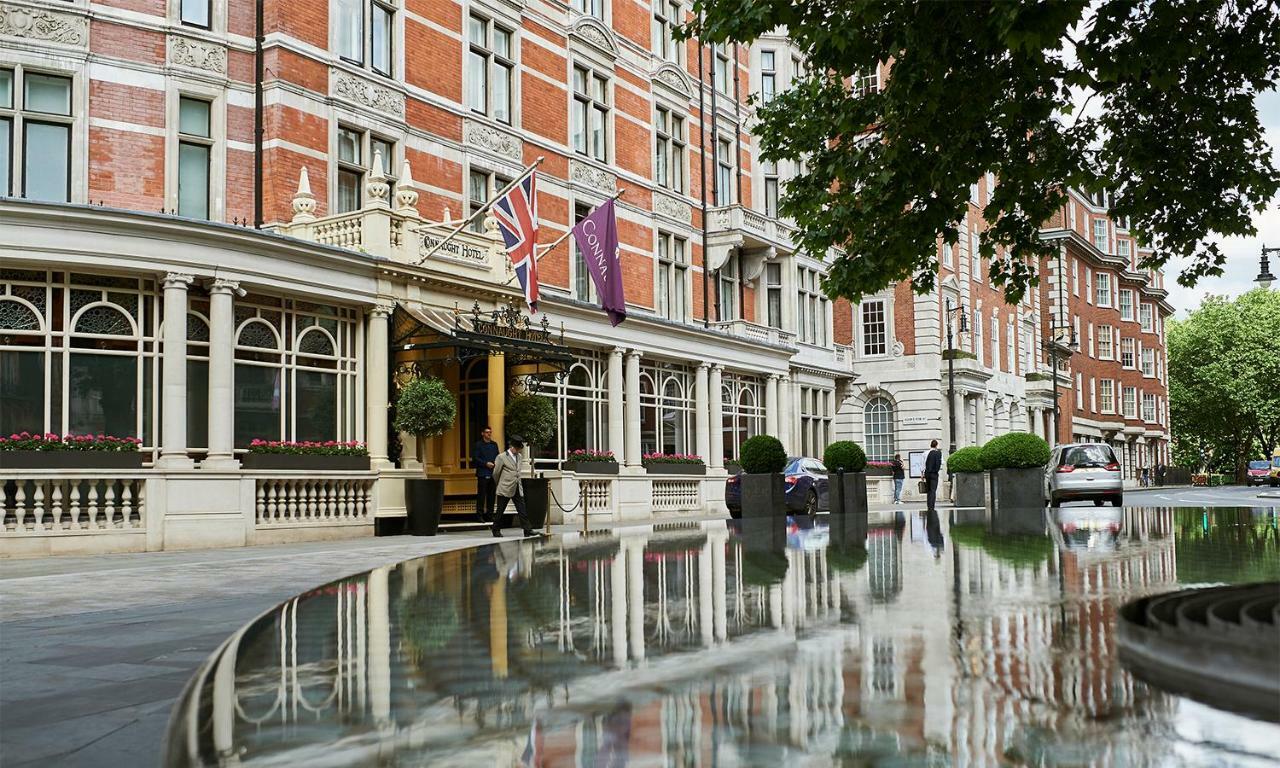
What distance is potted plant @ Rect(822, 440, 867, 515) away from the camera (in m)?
25.2

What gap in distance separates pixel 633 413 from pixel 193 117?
13000mm

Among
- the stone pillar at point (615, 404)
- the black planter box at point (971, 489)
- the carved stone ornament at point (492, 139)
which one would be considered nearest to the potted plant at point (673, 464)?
the stone pillar at point (615, 404)

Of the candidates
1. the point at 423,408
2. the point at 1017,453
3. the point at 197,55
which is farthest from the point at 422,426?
the point at 1017,453

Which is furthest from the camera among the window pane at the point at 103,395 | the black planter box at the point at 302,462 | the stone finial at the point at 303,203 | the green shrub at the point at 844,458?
the green shrub at the point at 844,458

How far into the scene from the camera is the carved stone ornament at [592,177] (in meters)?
29.3

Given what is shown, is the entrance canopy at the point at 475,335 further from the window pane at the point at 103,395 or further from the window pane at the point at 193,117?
the window pane at the point at 103,395

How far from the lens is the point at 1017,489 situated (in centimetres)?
2600

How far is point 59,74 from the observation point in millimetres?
19359

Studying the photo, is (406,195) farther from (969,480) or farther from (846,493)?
(969,480)

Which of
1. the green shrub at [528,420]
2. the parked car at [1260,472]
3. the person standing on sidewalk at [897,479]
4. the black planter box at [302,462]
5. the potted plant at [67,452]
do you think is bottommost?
the parked car at [1260,472]

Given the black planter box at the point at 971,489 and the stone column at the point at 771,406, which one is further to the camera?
the stone column at the point at 771,406

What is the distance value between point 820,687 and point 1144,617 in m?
2.14

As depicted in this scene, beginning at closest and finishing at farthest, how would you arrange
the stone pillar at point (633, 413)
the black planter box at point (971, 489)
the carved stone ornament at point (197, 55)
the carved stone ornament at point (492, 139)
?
the carved stone ornament at point (197, 55) → the carved stone ornament at point (492, 139) → the stone pillar at point (633, 413) → the black planter box at point (971, 489)

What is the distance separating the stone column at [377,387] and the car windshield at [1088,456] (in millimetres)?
17104
